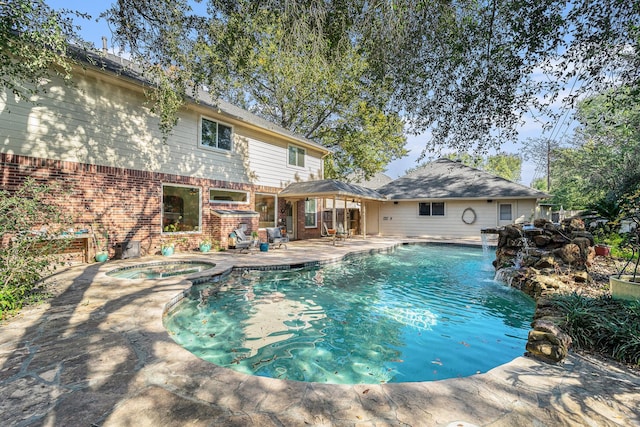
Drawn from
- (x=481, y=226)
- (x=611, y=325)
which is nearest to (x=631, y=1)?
(x=611, y=325)

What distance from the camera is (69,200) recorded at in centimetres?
780

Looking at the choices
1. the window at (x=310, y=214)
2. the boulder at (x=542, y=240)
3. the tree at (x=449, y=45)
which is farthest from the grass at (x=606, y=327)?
the window at (x=310, y=214)

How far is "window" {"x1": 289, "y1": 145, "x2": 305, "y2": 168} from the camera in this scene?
51.3 ft

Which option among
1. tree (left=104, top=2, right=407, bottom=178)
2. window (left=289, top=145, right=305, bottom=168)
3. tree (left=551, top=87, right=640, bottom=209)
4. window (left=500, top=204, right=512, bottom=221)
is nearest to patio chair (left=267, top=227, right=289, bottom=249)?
window (left=289, top=145, right=305, bottom=168)

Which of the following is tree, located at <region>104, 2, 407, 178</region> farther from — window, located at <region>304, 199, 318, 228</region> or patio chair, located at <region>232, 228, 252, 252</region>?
window, located at <region>304, 199, 318, 228</region>

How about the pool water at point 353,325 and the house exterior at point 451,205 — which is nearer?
the pool water at point 353,325

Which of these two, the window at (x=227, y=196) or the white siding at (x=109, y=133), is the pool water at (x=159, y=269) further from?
the window at (x=227, y=196)

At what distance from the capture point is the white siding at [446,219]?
1786cm

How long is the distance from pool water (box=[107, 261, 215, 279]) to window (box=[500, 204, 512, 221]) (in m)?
17.1

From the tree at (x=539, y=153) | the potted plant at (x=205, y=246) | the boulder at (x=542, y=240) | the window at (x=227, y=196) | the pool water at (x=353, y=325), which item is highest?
the tree at (x=539, y=153)

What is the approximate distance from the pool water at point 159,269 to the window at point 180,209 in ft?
7.28

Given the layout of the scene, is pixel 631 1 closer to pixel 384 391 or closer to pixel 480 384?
pixel 480 384

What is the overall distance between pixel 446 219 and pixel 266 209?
1203cm

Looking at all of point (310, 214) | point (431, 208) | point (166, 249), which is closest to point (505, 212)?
point (431, 208)
